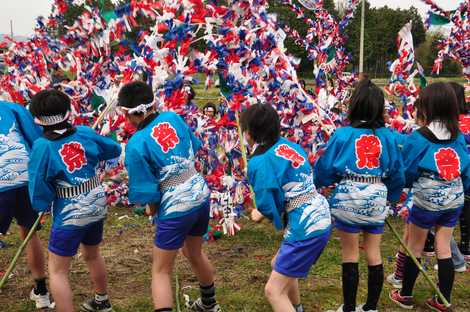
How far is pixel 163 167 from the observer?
302cm

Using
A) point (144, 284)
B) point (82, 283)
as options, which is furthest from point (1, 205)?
point (144, 284)

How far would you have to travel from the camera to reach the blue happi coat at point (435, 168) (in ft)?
11.2

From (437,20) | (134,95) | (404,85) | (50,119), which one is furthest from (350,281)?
(437,20)

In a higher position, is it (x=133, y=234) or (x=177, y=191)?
(x=177, y=191)

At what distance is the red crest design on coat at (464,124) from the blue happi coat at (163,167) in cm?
263

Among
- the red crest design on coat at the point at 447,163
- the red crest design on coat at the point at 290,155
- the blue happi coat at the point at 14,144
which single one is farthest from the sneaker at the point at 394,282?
the blue happi coat at the point at 14,144

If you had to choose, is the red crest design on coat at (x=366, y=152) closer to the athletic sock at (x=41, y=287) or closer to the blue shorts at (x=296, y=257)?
the blue shorts at (x=296, y=257)

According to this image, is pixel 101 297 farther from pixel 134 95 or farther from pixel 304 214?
pixel 304 214

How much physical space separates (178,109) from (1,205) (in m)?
1.61

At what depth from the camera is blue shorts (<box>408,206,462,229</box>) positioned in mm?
3512

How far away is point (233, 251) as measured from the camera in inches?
195

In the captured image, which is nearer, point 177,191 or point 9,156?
point 177,191

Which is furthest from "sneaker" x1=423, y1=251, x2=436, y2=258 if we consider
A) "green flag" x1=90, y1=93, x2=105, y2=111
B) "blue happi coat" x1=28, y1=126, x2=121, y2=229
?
"green flag" x1=90, y1=93, x2=105, y2=111

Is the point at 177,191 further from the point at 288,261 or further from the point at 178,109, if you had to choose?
the point at 178,109
